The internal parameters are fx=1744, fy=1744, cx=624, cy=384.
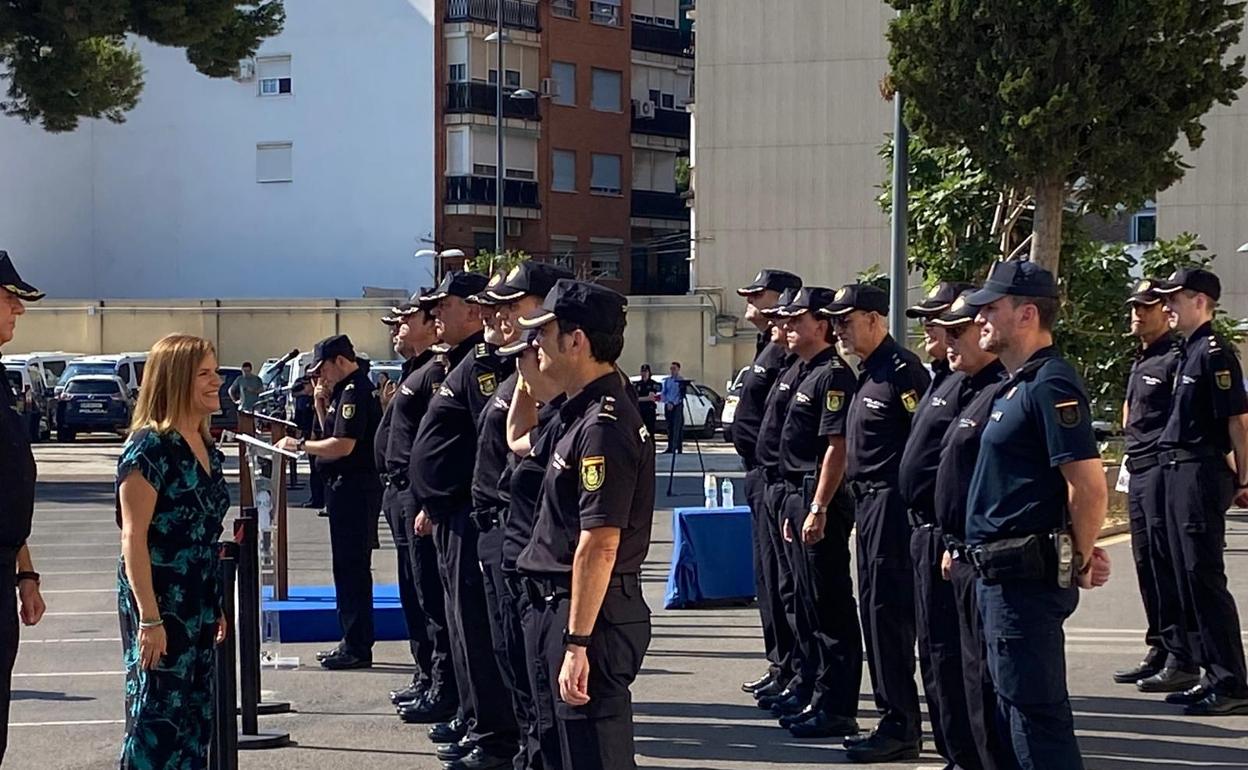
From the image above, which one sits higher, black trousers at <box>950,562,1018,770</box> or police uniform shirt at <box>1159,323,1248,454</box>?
police uniform shirt at <box>1159,323,1248,454</box>

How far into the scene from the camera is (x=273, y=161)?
55.6m

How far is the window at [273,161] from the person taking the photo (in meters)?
55.5

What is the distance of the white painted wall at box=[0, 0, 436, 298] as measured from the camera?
55094 mm

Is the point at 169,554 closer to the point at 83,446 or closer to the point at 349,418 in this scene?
the point at 349,418

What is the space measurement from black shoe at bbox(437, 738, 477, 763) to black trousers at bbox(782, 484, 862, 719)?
6.10ft

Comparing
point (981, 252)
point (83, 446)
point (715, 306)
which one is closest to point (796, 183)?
point (715, 306)

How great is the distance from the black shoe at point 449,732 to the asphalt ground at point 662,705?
0.22ft

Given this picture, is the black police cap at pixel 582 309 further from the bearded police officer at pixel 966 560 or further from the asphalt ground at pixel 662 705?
the asphalt ground at pixel 662 705

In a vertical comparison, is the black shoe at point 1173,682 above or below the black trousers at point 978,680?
below

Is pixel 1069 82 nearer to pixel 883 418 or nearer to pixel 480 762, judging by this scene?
pixel 883 418

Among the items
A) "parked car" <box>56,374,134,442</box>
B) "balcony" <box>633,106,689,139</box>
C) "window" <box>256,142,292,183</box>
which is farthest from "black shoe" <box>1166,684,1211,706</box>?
"balcony" <box>633,106,689,139</box>

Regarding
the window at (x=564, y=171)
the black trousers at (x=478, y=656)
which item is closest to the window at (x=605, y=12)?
the window at (x=564, y=171)

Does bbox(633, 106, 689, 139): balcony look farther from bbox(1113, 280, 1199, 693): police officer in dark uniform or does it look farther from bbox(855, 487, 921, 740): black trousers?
bbox(855, 487, 921, 740): black trousers

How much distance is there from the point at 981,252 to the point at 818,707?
11.5 m
